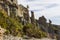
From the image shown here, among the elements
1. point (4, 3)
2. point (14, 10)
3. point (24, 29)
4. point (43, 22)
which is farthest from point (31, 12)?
point (24, 29)

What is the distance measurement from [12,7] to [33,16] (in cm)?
1825

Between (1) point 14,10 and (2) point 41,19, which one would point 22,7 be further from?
(1) point 14,10

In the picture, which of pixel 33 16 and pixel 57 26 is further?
pixel 57 26

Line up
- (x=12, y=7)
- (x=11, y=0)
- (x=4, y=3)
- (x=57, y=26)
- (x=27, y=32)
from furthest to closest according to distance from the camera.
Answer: (x=57, y=26) → (x=11, y=0) → (x=12, y=7) → (x=4, y=3) → (x=27, y=32)

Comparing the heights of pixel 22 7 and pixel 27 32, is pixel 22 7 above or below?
above

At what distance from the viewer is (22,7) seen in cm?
8188

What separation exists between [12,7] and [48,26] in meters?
28.7

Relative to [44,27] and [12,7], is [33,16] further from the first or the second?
[12,7]

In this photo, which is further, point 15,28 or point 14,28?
point 15,28

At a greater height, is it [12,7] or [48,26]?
[12,7]

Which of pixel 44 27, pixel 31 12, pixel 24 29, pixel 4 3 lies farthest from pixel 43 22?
pixel 24 29

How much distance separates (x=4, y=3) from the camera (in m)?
59.8

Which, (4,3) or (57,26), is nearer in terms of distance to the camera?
(4,3)

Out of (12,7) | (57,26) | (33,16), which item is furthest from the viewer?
(57,26)
